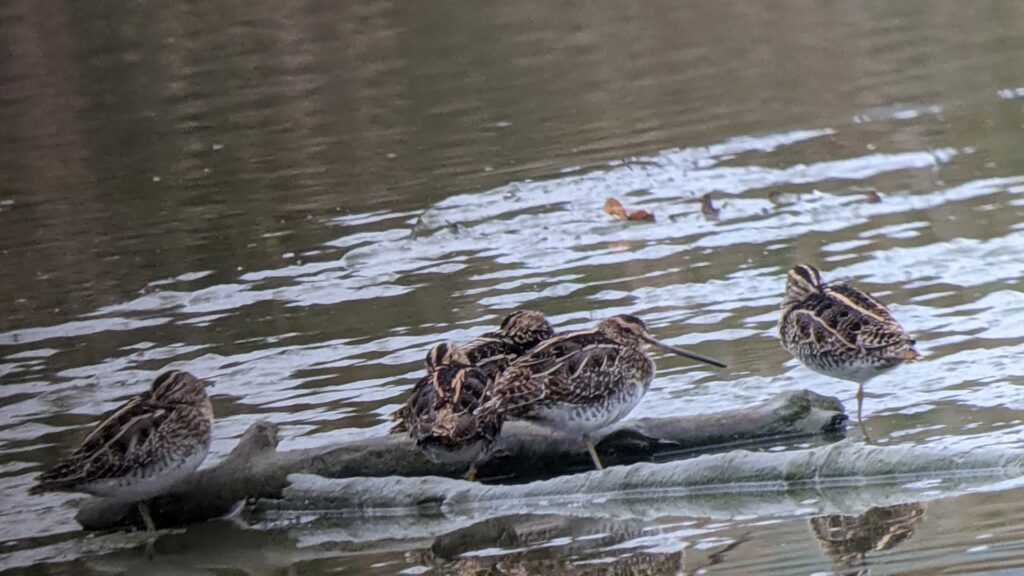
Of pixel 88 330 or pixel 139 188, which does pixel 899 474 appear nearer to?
pixel 88 330

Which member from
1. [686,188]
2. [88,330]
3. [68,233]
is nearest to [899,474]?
[88,330]

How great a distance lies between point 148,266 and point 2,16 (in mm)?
24811

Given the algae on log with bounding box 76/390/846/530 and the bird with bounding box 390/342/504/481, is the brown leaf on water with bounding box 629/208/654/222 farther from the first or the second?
the bird with bounding box 390/342/504/481

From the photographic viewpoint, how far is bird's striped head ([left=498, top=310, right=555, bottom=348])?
31.4ft

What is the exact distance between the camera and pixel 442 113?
872 inches

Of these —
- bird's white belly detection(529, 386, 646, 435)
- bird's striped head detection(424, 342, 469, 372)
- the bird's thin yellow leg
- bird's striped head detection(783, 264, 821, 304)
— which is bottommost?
the bird's thin yellow leg

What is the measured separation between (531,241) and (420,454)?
6154 mm

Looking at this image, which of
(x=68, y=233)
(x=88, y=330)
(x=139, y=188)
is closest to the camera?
(x=88, y=330)

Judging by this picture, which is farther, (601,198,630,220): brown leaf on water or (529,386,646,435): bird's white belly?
(601,198,630,220): brown leaf on water

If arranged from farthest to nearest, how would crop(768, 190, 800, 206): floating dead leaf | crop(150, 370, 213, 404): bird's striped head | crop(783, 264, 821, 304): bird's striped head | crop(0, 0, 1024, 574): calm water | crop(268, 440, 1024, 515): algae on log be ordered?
crop(768, 190, 800, 206): floating dead leaf, crop(783, 264, 821, 304): bird's striped head, crop(150, 370, 213, 404): bird's striped head, crop(0, 0, 1024, 574): calm water, crop(268, 440, 1024, 515): algae on log

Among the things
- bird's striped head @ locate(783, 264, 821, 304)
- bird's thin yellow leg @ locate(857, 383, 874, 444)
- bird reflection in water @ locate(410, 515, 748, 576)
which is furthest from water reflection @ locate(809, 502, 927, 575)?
bird's striped head @ locate(783, 264, 821, 304)

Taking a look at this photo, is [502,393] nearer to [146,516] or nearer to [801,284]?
[146,516]

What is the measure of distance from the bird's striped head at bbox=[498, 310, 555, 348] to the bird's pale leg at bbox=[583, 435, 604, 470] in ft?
2.68

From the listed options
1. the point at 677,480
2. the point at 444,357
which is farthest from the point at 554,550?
the point at 444,357
